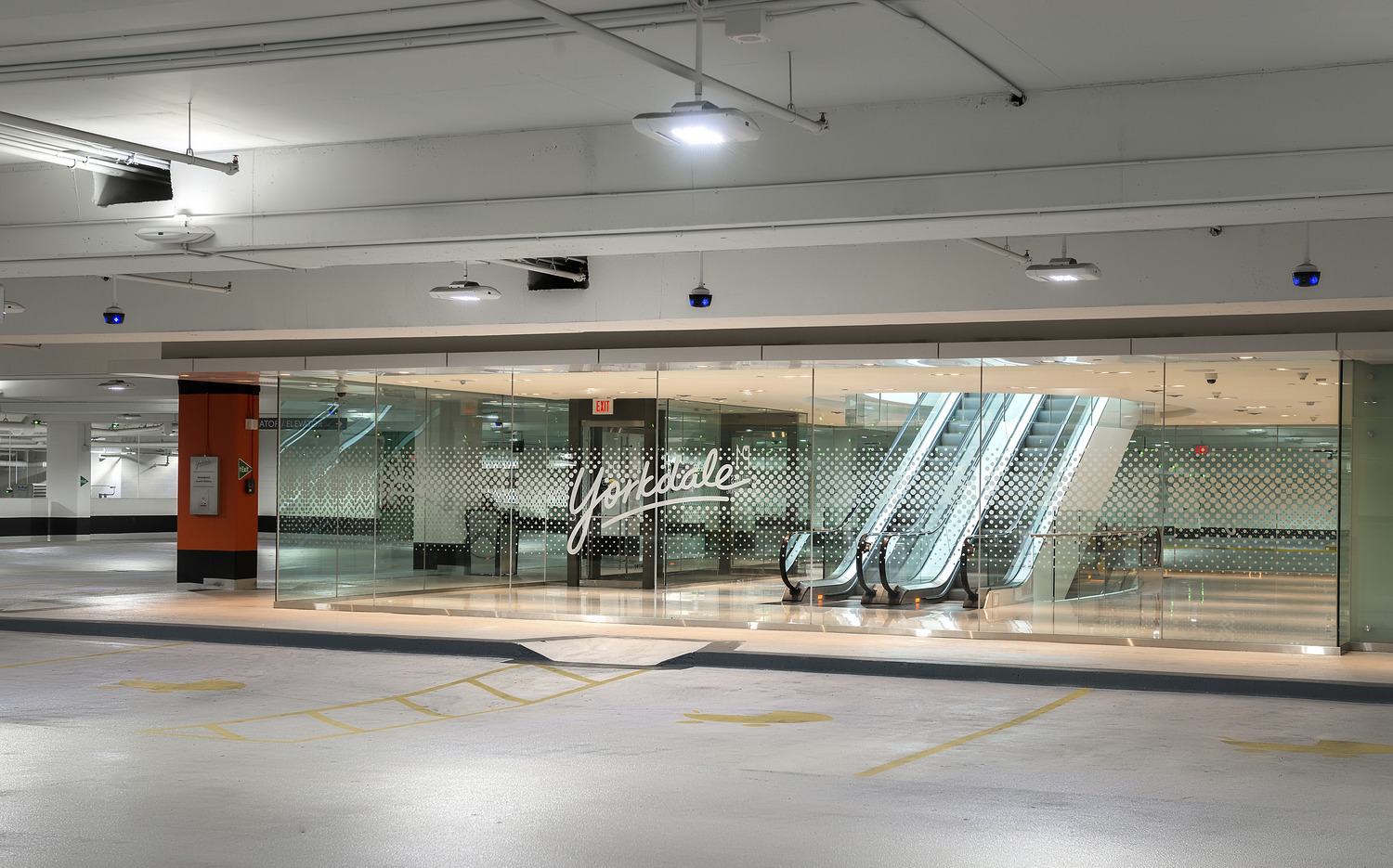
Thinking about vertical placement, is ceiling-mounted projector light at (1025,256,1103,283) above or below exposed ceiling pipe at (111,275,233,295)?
A: below

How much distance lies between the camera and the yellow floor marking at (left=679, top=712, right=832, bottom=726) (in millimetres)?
8948

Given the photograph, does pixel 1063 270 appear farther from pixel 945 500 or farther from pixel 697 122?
pixel 945 500

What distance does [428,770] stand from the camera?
721 cm

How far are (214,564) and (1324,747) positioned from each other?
575 inches

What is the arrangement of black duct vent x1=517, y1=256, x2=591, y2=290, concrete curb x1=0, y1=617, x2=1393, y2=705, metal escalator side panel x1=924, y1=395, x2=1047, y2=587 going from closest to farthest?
concrete curb x1=0, y1=617, x2=1393, y2=705
black duct vent x1=517, y1=256, x2=591, y2=290
metal escalator side panel x1=924, y1=395, x2=1047, y2=587

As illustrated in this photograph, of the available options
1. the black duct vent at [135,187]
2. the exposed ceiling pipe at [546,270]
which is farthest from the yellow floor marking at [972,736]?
the black duct vent at [135,187]

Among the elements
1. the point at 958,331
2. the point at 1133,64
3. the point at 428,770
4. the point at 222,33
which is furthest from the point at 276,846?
the point at 958,331

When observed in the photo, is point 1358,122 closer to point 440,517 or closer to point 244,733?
point 244,733

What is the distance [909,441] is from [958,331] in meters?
1.27

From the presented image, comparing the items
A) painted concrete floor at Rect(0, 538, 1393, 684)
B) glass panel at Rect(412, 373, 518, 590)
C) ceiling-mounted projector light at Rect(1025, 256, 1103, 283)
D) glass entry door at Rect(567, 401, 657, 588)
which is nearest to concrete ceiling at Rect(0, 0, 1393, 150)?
ceiling-mounted projector light at Rect(1025, 256, 1103, 283)

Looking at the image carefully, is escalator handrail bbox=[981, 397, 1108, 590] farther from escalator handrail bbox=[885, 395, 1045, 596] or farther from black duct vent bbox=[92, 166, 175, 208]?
black duct vent bbox=[92, 166, 175, 208]

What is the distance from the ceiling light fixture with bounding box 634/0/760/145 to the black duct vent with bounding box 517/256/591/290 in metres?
5.79

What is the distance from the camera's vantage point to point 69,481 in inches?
1294

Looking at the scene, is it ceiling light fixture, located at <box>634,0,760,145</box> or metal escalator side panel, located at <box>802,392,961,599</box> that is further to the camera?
metal escalator side panel, located at <box>802,392,961,599</box>
